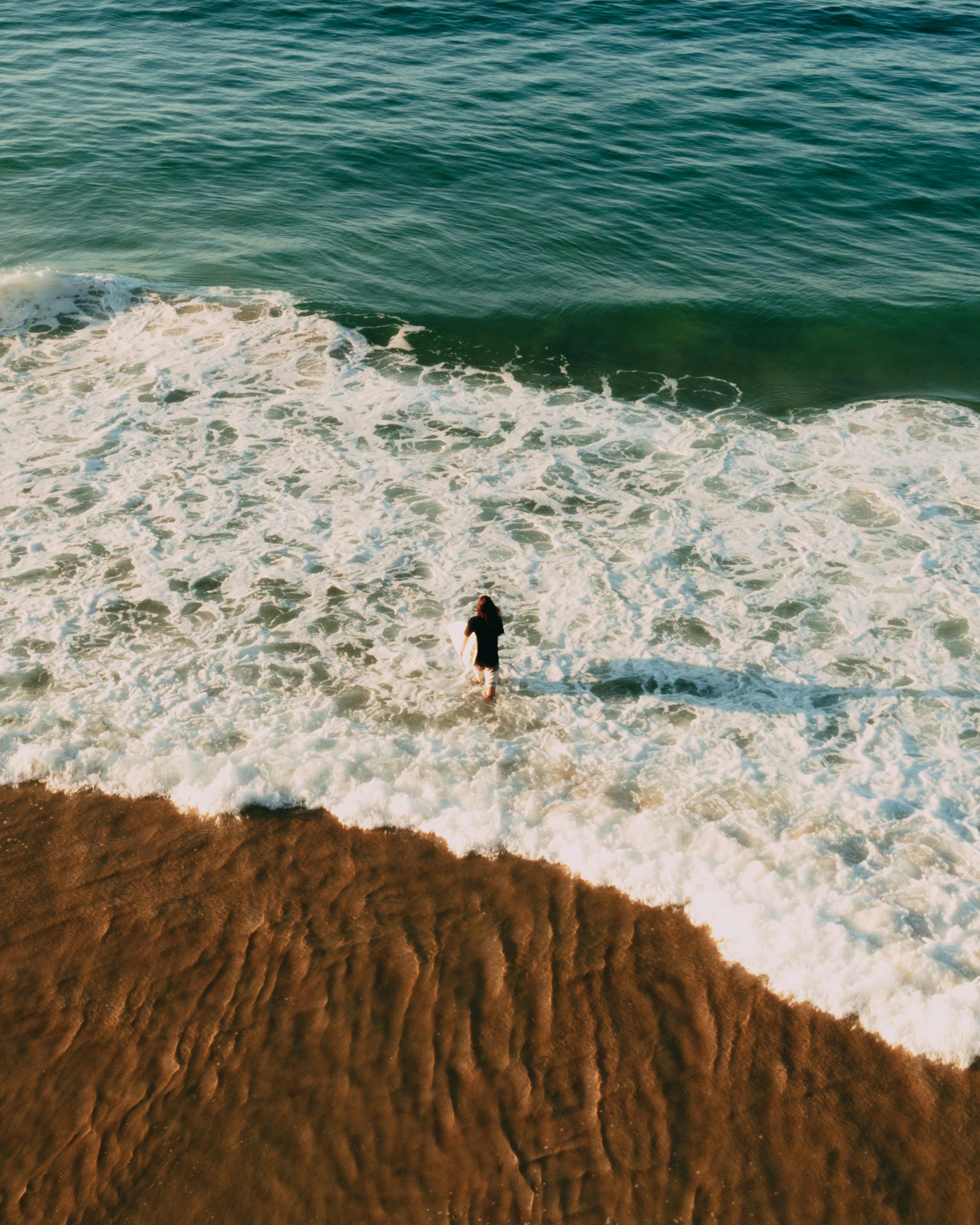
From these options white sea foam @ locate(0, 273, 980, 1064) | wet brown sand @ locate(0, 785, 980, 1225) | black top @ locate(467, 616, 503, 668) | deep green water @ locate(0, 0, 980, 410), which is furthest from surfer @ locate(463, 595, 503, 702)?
deep green water @ locate(0, 0, 980, 410)

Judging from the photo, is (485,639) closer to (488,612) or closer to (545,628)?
(488,612)

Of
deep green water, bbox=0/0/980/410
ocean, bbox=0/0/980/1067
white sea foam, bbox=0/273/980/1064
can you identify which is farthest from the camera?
deep green water, bbox=0/0/980/410

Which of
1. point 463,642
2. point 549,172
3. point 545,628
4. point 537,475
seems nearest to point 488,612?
point 463,642

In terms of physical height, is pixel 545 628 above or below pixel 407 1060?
above

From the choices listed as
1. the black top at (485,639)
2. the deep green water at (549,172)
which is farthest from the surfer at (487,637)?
the deep green water at (549,172)

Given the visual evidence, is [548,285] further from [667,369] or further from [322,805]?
[322,805]

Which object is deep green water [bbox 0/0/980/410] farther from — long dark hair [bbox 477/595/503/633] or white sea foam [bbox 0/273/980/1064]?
long dark hair [bbox 477/595/503/633]

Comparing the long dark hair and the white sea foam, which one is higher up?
the long dark hair
